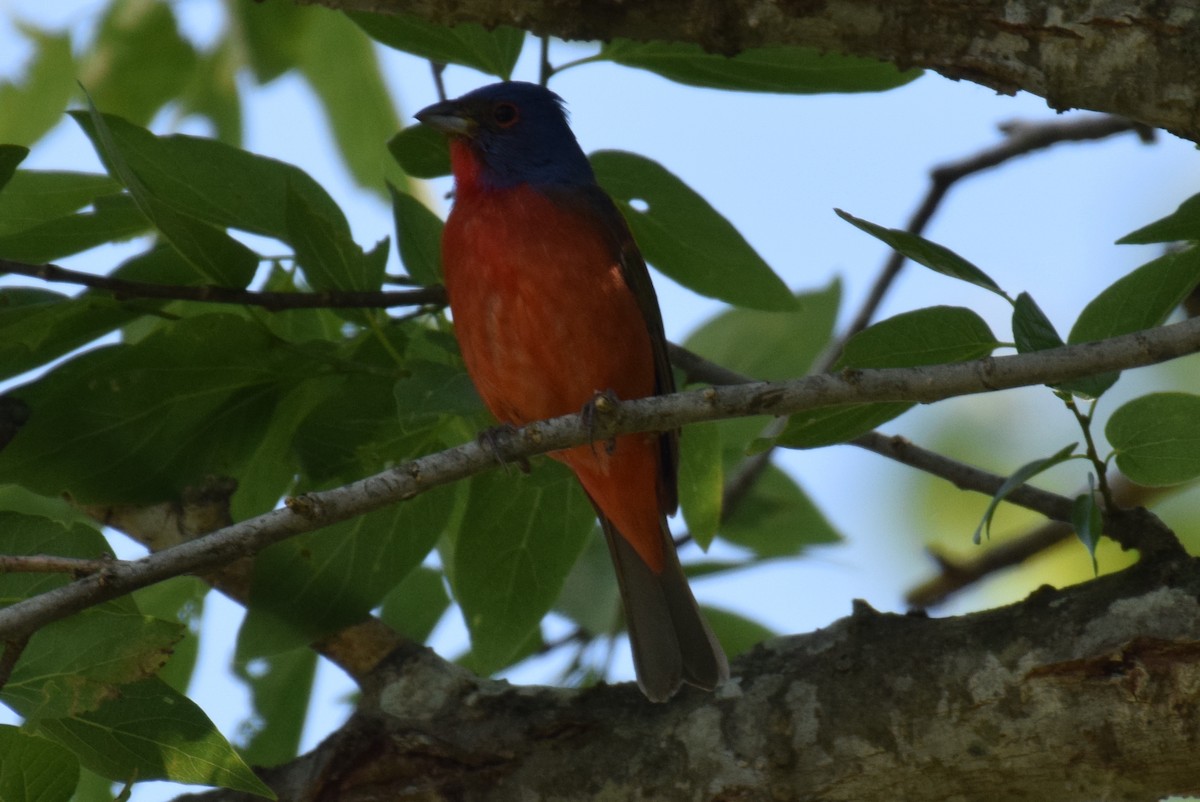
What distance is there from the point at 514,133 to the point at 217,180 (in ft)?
6.52

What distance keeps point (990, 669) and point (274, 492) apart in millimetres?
2363

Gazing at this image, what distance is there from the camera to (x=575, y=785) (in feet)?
12.9

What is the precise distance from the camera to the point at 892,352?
3.43 meters

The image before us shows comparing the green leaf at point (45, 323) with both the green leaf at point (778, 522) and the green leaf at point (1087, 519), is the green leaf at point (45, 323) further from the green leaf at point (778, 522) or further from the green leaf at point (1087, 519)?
the green leaf at point (1087, 519)

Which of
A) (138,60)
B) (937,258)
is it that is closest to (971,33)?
(937,258)

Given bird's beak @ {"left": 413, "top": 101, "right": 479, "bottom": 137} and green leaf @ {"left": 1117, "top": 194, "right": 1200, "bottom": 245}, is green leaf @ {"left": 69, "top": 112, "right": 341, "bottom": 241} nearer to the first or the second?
bird's beak @ {"left": 413, "top": 101, "right": 479, "bottom": 137}

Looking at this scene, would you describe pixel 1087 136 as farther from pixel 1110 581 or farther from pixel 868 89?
pixel 1110 581

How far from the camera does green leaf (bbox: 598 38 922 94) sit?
14.2 ft

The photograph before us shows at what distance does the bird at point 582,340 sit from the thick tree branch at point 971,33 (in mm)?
1182

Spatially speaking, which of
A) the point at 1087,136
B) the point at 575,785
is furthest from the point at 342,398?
the point at 1087,136

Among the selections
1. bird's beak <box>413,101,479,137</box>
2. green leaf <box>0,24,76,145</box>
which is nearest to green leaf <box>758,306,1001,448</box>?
bird's beak <box>413,101,479,137</box>

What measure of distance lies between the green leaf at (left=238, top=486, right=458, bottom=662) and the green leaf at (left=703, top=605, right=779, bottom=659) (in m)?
1.53

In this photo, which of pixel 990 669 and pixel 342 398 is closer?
pixel 990 669

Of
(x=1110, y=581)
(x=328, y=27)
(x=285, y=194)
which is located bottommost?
(x=1110, y=581)
